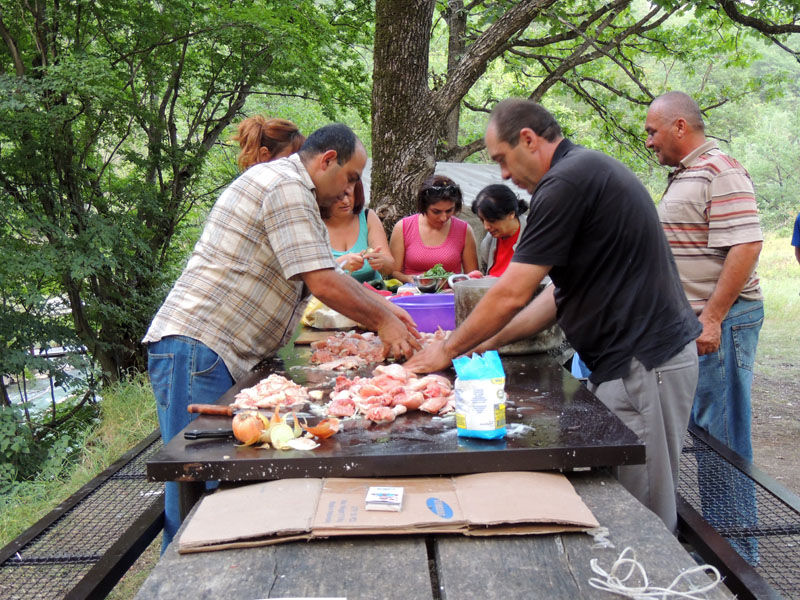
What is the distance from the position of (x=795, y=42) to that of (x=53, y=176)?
41.6 meters

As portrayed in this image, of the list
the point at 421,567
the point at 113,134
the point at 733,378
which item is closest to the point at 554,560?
the point at 421,567

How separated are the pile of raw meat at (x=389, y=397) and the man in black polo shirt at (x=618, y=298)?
299 mm

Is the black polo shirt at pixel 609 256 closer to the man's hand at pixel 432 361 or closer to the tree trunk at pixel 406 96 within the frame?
the man's hand at pixel 432 361

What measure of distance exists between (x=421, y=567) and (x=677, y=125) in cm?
301

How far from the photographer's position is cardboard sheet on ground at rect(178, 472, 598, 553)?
1509mm

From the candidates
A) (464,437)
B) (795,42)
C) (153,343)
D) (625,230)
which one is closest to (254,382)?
(153,343)

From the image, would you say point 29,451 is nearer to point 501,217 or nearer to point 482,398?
point 501,217

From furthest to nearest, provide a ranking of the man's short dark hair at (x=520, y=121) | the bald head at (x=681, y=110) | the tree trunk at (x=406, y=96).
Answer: the tree trunk at (x=406, y=96), the bald head at (x=681, y=110), the man's short dark hair at (x=520, y=121)

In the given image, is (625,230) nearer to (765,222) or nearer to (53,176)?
(53,176)

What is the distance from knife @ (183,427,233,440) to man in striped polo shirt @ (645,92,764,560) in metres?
2.44

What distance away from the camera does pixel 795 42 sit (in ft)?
122

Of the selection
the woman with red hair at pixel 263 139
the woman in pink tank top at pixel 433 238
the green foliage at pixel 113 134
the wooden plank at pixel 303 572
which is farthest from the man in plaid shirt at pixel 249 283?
the green foliage at pixel 113 134

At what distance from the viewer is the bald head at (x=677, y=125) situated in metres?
3.59

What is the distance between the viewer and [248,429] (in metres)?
1.87
